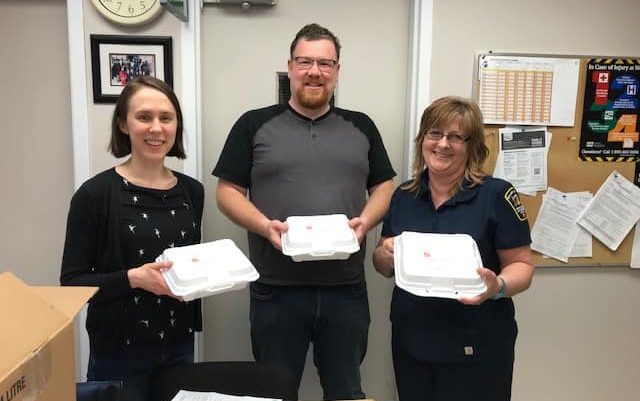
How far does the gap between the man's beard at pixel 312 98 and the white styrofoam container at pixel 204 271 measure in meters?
0.59

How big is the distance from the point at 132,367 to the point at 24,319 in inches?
25.6

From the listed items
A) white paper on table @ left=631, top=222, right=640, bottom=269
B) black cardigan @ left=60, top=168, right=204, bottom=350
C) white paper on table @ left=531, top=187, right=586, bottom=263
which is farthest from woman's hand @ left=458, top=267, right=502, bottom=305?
white paper on table @ left=631, top=222, right=640, bottom=269

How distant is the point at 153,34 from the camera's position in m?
1.99

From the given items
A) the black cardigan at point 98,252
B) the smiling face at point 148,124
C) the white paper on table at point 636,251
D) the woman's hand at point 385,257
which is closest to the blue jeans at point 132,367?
the black cardigan at point 98,252

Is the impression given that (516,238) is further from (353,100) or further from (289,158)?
(353,100)

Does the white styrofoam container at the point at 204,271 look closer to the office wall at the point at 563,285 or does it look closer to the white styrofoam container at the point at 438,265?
the white styrofoam container at the point at 438,265

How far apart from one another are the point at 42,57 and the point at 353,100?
4.27ft

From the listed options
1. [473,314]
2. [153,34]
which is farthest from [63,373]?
[153,34]

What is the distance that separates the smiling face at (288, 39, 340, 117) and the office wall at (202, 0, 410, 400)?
45cm

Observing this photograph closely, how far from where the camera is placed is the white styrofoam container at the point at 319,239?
1462 mm

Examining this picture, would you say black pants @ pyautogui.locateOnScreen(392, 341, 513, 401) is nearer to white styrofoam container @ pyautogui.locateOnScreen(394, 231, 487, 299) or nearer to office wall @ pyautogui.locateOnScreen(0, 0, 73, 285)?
white styrofoam container @ pyautogui.locateOnScreen(394, 231, 487, 299)

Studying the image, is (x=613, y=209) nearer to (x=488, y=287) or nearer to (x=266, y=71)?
(x=488, y=287)

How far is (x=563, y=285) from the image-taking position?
230 cm

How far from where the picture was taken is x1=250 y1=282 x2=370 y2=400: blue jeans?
1701 mm
